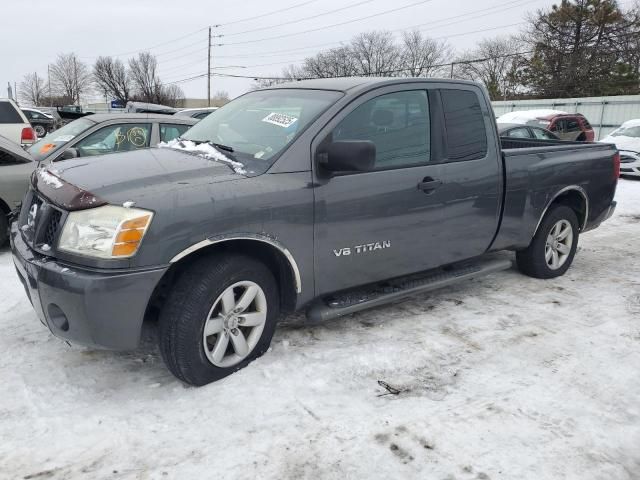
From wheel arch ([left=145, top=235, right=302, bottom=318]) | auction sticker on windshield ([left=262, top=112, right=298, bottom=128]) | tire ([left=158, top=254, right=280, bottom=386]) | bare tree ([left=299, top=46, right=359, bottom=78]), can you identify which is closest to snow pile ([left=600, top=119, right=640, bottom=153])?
auction sticker on windshield ([left=262, top=112, right=298, bottom=128])

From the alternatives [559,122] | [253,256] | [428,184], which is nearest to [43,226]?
[253,256]

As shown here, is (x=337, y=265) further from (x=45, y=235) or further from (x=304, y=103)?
(x=45, y=235)

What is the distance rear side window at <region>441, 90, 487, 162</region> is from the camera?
4.25 metres

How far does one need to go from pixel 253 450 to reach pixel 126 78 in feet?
292

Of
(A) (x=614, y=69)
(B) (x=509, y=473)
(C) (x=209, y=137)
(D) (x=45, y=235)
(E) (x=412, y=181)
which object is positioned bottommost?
(B) (x=509, y=473)

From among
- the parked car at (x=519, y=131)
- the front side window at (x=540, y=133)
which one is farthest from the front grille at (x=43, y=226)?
the front side window at (x=540, y=133)

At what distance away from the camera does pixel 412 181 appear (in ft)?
12.8

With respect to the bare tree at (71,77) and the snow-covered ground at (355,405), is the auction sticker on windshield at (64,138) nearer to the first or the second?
the snow-covered ground at (355,405)

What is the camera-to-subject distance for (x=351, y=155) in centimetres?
327

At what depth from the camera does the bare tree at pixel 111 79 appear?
8206 centimetres

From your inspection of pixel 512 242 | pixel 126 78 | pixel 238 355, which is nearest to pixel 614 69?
pixel 512 242

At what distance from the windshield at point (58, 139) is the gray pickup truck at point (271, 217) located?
348 cm

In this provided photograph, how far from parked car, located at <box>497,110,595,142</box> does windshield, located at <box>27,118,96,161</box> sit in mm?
12113

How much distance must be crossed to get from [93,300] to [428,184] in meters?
2.39
